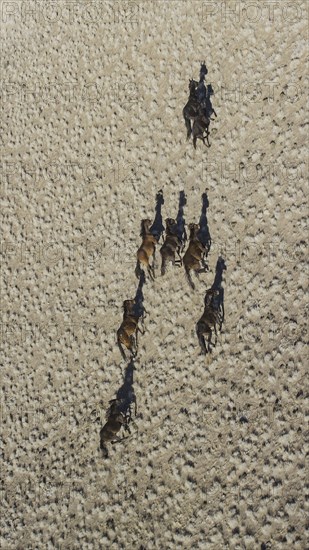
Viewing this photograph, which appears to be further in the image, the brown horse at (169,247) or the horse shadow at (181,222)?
the horse shadow at (181,222)

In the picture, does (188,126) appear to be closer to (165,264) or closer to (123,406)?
(165,264)

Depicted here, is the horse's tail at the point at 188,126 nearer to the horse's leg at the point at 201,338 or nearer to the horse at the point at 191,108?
the horse at the point at 191,108

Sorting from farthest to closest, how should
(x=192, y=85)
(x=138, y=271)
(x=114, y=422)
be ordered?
(x=192, y=85) < (x=138, y=271) < (x=114, y=422)

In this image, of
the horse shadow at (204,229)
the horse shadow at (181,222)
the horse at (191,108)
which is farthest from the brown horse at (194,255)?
the horse at (191,108)

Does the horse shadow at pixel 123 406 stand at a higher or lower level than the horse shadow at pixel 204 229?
lower

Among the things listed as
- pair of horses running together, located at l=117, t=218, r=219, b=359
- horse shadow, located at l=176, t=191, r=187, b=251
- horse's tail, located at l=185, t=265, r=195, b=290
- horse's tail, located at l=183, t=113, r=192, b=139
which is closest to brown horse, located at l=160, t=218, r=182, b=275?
pair of horses running together, located at l=117, t=218, r=219, b=359

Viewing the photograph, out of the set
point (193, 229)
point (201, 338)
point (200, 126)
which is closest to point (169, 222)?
point (193, 229)

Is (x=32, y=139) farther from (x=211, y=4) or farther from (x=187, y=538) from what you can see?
(x=187, y=538)
